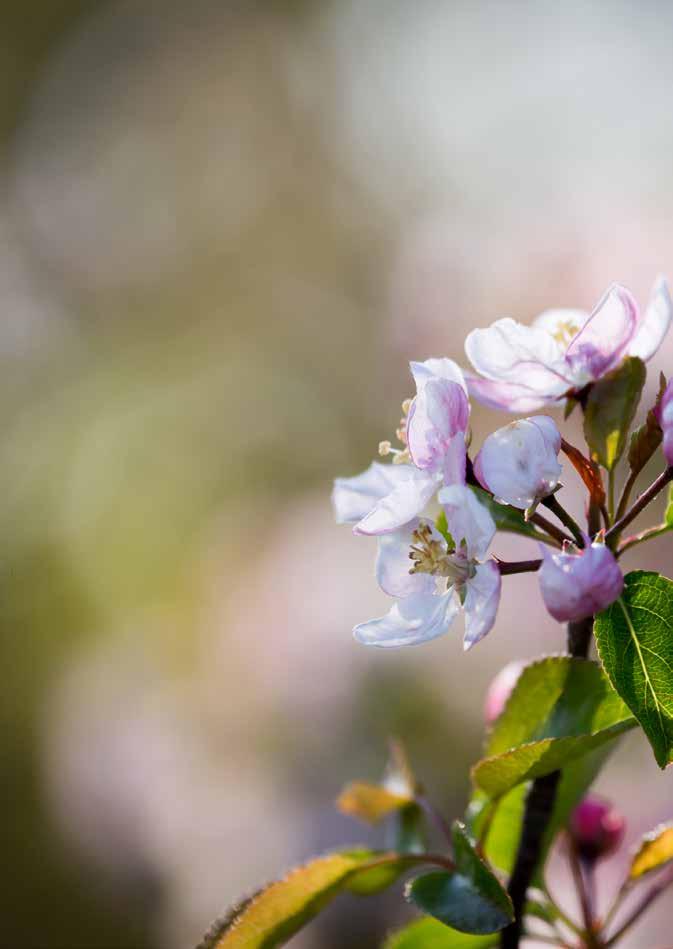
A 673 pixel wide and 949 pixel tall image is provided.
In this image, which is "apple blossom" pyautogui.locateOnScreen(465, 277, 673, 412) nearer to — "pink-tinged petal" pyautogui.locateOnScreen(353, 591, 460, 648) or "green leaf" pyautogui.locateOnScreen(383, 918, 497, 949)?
"pink-tinged petal" pyautogui.locateOnScreen(353, 591, 460, 648)

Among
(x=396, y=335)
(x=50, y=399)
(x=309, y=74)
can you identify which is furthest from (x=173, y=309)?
(x=309, y=74)

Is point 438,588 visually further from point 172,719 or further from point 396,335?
point 396,335

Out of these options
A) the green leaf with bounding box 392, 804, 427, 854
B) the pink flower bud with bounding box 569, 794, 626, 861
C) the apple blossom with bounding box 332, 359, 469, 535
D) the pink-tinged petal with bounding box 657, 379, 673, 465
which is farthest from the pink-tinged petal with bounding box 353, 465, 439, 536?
the pink flower bud with bounding box 569, 794, 626, 861

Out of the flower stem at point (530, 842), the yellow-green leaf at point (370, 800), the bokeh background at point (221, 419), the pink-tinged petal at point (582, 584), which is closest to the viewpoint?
the pink-tinged petal at point (582, 584)

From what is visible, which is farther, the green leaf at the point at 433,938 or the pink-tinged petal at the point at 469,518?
the green leaf at the point at 433,938

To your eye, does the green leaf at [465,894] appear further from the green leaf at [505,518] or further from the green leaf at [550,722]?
the green leaf at [505,518]

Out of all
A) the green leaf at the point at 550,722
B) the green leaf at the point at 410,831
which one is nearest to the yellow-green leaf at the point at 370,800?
the green leaf at the point at 410,831

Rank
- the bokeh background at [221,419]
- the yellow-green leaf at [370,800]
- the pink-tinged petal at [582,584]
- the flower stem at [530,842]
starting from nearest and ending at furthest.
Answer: the pink-tinged petal at [582,584] < the flower stem at [530,842] < the yellow-green leaf at [370,800] < the bokeh background at [221,419]
